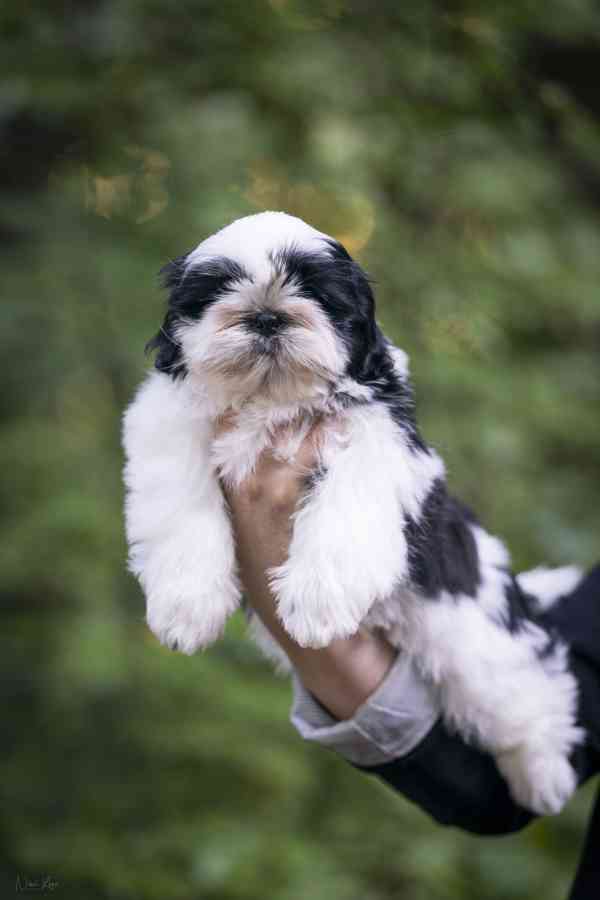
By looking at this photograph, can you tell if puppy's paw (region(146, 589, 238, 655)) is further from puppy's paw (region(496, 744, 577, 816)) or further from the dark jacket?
puppy's paw (region(496, 744, 577, 816))

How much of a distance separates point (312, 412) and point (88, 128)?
2.41 metres

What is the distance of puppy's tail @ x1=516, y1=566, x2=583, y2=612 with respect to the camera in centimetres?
294

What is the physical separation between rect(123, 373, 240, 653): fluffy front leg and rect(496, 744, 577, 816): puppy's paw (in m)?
0.99

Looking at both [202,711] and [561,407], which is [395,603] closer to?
[202,711]

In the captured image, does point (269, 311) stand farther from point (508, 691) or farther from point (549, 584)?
point (549, 584)

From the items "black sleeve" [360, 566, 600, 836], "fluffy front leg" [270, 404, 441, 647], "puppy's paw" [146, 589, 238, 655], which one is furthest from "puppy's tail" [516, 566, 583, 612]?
"puppy's paw" [146, 589, 238, 655]

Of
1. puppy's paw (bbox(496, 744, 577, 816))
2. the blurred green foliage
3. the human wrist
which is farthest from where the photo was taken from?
the blurred green foliage

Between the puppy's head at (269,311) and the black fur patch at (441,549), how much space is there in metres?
0.41

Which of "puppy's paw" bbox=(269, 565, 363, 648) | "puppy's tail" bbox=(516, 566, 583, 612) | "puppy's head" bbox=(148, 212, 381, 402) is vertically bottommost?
"puppy's tail" bbox=(516, 566, 583, 612)

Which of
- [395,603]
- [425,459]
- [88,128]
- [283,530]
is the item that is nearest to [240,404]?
[283,530]

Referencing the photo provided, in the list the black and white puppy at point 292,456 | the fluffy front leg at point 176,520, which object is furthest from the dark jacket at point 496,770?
the fluffy front leg at point 176,520

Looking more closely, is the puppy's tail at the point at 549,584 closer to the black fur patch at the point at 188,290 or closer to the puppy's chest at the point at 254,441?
the puppy's chest at the point at 254,441

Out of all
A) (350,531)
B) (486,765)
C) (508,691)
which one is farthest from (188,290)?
(486,765)

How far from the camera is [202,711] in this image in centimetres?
369
